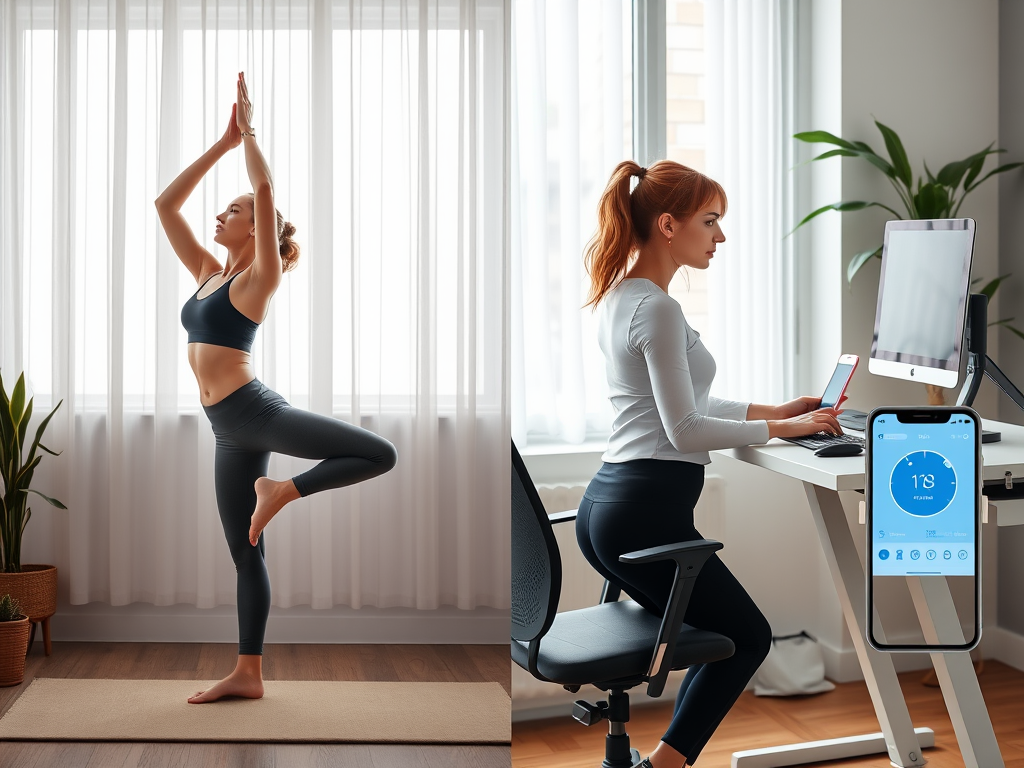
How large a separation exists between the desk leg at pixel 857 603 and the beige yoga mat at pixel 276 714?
2.12ft

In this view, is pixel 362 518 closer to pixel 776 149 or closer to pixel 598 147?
pixel 598 147

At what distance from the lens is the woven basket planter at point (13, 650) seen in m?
1.52

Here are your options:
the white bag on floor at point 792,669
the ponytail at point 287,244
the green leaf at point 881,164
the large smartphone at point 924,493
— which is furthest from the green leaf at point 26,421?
the green leaf at point 881,164

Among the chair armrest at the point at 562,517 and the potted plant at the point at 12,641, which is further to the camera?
the potted plant at the point at 12,641

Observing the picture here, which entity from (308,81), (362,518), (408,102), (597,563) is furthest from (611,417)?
(308,81)

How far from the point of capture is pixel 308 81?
147 centimetres

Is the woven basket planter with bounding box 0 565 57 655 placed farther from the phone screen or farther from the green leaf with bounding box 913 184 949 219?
the green leaf with bounding box 913 184 949 219

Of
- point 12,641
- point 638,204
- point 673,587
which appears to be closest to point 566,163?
point 638,204

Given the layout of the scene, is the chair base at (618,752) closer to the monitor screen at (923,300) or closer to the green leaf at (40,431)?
the monitor screen at (923,300)

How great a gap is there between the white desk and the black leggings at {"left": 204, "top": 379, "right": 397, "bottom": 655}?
0.60 metres

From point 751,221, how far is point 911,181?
30 centimetres

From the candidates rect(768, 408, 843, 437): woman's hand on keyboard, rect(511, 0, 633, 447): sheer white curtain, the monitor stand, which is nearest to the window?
rect(511, 0, 633, 447): sheer white curtain

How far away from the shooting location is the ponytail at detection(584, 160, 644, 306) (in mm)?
1274

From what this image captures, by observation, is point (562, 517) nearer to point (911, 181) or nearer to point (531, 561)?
point (531, 561)
